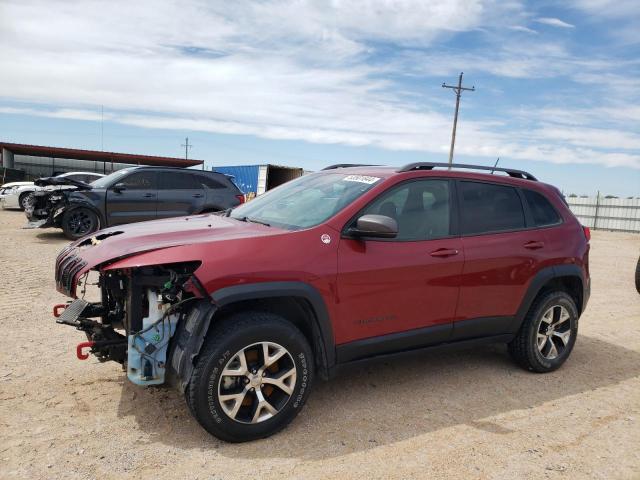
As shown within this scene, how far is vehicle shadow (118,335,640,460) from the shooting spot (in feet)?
10.8

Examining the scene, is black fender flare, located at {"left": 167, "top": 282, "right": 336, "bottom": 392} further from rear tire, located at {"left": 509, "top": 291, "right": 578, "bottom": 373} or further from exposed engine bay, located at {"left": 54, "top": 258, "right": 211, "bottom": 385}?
rear tire, located at {"left": 509, "top": 291, "right": 578, "bottom": 373}

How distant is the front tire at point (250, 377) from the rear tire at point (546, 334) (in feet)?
7.31

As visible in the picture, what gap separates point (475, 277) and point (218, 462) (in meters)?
2.40

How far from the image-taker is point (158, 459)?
3025mm

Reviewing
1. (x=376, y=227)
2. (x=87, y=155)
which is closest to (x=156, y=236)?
(x=376, y=227)

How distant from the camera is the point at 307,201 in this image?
13.4 feet

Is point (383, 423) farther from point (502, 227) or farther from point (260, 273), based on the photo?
point (502, 227)

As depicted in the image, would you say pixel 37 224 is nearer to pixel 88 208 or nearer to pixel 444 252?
pixel 88 208

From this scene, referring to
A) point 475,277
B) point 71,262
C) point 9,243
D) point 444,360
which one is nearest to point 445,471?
point 475,277

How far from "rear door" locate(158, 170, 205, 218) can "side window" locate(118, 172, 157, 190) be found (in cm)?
17

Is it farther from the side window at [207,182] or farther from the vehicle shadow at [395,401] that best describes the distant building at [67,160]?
the vehicle shadow at [395,401]

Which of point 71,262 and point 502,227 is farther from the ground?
point 502,227

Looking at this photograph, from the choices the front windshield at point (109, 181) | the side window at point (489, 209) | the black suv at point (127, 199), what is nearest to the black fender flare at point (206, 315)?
the side window at point (489, 209)

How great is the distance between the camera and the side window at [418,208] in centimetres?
386
